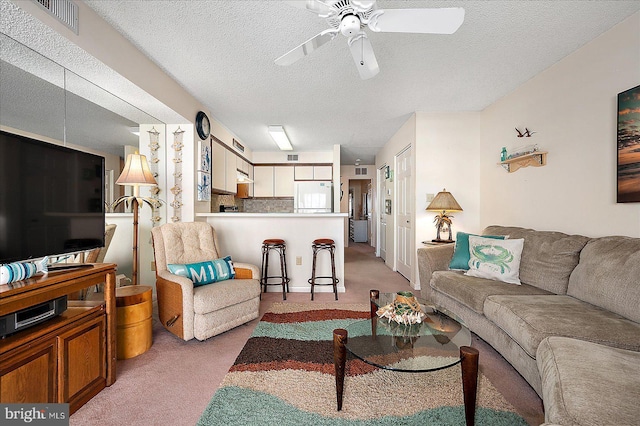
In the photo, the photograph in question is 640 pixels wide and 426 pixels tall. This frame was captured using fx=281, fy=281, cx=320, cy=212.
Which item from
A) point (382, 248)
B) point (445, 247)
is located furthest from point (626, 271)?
point (382, 248)

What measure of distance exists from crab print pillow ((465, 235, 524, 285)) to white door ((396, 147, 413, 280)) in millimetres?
1511

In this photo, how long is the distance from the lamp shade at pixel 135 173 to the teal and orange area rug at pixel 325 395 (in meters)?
1.82

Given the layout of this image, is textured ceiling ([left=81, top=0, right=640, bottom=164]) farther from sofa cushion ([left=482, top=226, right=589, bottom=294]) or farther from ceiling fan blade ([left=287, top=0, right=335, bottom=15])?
sofa cushion ([left=482, top=226, right=589, bottom=294])

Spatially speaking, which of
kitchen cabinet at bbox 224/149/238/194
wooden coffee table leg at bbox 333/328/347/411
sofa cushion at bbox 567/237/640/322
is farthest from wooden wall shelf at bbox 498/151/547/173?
kitchen cabinet at bbox 224/149/238/194

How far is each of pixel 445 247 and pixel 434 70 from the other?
5.87 feet

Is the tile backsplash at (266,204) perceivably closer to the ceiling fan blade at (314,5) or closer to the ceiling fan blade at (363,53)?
the ceiling fan blade at (363,53)

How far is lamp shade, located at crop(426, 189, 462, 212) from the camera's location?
3.53 m

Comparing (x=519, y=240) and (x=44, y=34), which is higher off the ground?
(x=44, y=34)

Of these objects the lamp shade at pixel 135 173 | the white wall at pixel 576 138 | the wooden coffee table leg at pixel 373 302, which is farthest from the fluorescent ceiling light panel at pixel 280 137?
the wooden coffee table leg at pixel 373 302

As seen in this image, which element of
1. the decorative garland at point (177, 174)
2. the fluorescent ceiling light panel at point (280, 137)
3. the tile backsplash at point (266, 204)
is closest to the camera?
A: the decorative garland at point (177, 174)

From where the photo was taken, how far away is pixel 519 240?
8.07 feet

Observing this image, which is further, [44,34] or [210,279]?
[210,279]

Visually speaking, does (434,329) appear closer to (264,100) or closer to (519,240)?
(519,240)

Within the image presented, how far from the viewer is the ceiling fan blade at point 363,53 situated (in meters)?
1.70
